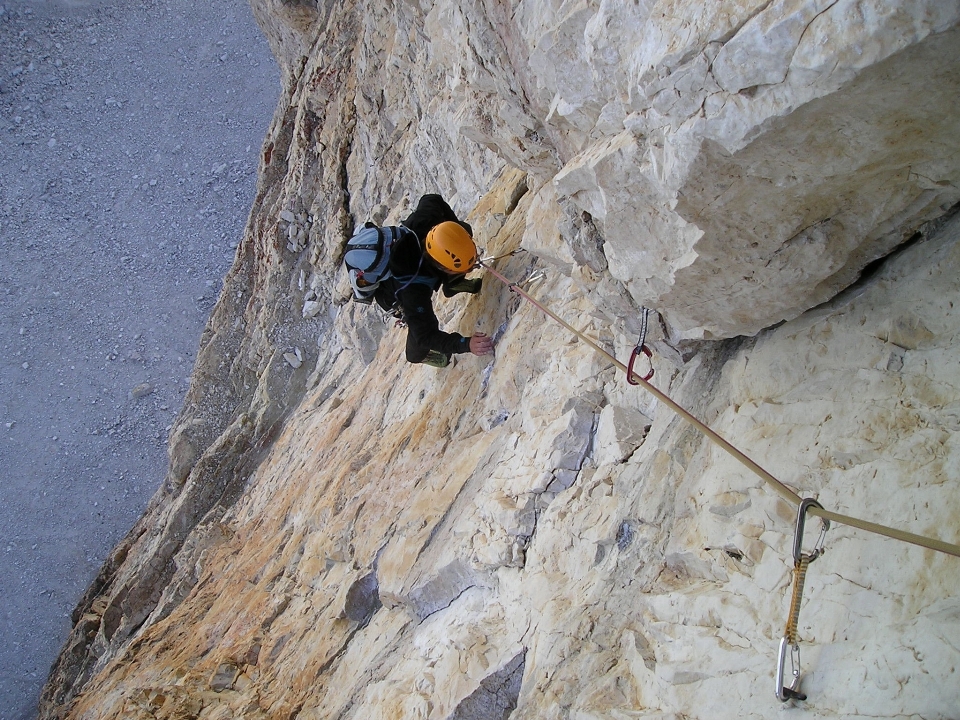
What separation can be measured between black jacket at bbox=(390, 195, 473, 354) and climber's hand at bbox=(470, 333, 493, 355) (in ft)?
0.15

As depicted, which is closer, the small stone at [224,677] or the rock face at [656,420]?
the rock face at [656,420]

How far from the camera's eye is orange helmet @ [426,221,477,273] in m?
4.77

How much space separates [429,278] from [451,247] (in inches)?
16.1

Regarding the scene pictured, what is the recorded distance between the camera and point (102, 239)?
15.1 m

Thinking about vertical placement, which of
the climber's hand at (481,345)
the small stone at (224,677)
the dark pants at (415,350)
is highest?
the dark pants at (415,350)

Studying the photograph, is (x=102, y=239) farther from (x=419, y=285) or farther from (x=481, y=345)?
(x=481, y=345)

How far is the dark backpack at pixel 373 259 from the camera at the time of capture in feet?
16.3

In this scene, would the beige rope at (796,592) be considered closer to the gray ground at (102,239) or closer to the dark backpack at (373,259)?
the dark backpack at (373,259)

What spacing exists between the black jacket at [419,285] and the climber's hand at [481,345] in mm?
46

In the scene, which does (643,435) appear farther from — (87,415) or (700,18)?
(87,415)

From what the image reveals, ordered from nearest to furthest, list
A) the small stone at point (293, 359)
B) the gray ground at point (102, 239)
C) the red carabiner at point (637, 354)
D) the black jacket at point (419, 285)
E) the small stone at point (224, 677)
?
the red carabiner at point (637, 354), the black jacket at point (419, 285), the small stone at point (224, 677), the small stone at point (293, 359), the gray ground at point (102, 239)

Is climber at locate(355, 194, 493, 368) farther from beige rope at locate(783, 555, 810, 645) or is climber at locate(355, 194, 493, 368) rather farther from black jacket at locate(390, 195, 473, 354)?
beige rope at locate(783, 555, 810, 645)

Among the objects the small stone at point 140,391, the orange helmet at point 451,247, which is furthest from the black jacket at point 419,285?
the small stone at point 140,391

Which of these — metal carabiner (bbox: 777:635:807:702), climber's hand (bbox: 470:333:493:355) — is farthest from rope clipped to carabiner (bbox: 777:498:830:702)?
climber's hand (bbox: 470:333:493:355)
